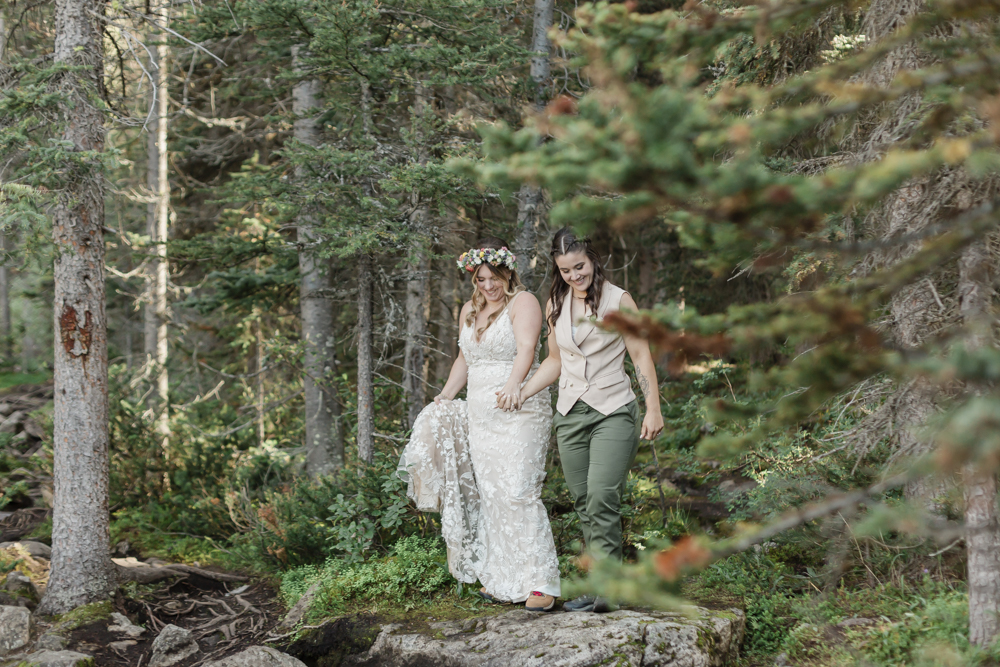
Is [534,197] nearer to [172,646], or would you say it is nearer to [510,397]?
[510,397]

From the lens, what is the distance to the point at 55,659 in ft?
15.9

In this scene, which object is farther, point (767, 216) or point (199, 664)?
point (199, 664)

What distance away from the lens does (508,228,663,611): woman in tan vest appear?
4.31 meters

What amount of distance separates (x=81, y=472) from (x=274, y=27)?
430cm

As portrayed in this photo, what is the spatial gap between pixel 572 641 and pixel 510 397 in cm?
155

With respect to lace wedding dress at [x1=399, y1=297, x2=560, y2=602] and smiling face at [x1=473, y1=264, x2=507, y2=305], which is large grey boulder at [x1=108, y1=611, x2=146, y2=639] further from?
smiling face at [x1=473, y1=264, x2=507, y2=305]

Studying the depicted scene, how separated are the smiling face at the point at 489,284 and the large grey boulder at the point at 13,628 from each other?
445cm

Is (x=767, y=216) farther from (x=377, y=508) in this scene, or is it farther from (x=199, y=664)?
(x=199, y=664)

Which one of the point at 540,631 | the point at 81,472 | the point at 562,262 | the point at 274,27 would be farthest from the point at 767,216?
the point at 81,472

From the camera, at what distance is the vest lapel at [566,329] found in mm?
4418

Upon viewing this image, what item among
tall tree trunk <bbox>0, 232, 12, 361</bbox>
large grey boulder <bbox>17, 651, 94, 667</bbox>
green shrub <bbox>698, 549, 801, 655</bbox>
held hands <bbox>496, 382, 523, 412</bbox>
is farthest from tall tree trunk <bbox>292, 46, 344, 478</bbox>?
tall tree trunk <bbox>0, 232, 12, 361</bbox>

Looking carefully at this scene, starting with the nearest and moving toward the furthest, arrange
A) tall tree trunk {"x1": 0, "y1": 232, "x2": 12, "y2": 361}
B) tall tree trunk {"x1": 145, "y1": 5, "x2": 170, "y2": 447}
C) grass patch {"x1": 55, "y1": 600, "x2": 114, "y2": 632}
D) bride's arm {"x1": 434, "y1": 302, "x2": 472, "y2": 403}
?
bride's arm {"x1": 434, "y1": 302, "x2": 472, "y2": 403}
grass patch {"x1": 55, "y1": 600, "x2": 114, "y2": 632}
tall tree trunk {"x1": 145, "y1": 5, "x2": 170, "y2": 447}
tall tree trunk {"x1": 0, "y1": 232, "x2": 12, "y2": 361}

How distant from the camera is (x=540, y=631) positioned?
4.17m

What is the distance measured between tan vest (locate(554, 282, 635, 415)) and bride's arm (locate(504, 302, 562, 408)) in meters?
0.15
